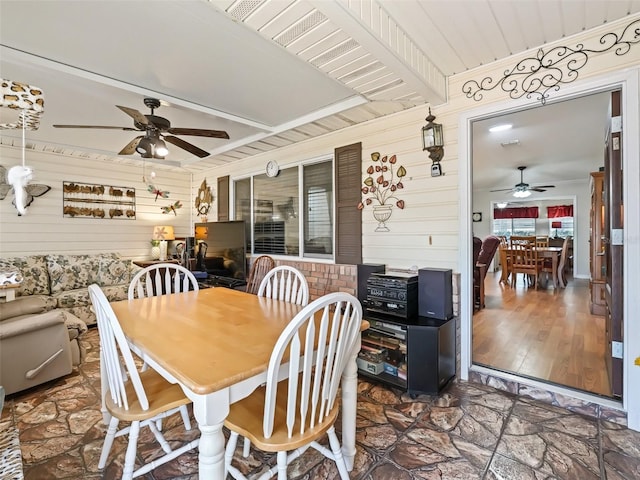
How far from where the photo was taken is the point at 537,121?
385 cm

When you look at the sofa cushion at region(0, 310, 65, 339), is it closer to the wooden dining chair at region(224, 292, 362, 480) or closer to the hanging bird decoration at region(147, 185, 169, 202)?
the wooden dining chair at region(224, 292, 362, 480)

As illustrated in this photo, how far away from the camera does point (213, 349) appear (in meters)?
1.37

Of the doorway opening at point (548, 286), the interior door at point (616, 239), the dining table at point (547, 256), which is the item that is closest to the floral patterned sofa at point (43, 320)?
the doorway opening at point (548, 286)

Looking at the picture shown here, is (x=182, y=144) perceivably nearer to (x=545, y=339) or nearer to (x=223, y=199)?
(x=223, y=199)

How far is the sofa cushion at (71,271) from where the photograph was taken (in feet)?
14.3

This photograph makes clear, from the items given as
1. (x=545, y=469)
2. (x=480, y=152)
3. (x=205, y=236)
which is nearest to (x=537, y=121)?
(x=480, y=152)

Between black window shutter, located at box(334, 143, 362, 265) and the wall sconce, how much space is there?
803 mm

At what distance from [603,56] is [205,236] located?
4958mm

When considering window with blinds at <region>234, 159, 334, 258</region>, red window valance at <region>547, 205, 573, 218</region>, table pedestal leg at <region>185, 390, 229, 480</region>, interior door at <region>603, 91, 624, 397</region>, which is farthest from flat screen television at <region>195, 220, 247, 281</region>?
red window valance at <region>547, 205, 573, 218</region>

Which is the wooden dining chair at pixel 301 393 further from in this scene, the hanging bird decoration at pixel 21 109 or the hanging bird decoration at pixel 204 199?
the hanging bird decoration at pixel 204 199

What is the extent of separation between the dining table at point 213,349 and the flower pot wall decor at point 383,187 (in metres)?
1.54

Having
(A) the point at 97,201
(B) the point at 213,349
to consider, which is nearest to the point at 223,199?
(A) the point at 97,201

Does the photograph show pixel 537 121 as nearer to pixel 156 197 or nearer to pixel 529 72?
pixel 529 72

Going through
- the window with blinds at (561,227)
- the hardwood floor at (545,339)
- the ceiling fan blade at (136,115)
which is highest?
the ceiling fan blade at (136,115)
